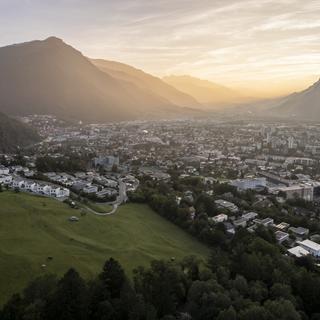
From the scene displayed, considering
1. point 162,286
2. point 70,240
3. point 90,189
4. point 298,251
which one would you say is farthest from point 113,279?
point 90,189

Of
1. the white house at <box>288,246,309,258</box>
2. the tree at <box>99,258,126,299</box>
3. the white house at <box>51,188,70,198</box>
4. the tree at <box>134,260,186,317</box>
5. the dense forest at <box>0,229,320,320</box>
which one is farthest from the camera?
the white house at <box>51,188,70,198</box>

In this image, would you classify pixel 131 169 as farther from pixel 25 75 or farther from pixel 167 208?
pixel 25 75

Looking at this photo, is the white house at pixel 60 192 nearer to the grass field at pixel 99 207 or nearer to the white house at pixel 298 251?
the grass field at pixel 99 207

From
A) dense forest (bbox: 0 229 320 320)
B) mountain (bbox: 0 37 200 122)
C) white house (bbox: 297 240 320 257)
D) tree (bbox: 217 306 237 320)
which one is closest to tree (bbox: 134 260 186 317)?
dense forest (bbox: 0 229 320 320)

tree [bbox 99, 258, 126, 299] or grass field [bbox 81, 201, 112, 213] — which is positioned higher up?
tree [bbox 99, 258, 126, 299]

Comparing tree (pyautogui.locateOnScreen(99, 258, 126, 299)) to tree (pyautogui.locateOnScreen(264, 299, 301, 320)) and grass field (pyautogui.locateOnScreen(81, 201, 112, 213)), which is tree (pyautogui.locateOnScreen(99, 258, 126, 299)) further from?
grass field (pyautogui.locateOnScreen(81, 201, 112, 213))

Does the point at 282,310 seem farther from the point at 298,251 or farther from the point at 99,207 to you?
the point at 99,207

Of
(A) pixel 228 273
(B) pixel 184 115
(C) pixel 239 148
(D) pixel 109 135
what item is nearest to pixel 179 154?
(C) pixel 239 148
